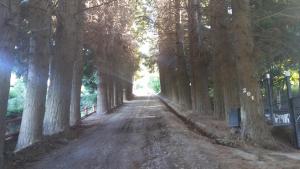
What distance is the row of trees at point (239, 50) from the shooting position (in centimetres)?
1351

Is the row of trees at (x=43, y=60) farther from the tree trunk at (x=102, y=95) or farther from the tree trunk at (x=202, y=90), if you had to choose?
the tree trunk at (x=102, y=95)

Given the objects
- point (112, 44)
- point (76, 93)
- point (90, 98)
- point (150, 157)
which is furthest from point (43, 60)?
point (90, 98)

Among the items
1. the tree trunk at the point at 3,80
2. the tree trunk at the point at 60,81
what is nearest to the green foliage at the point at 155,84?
the tree trunk at the point at 60,81

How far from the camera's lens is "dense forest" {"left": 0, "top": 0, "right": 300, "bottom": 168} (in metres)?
13.4

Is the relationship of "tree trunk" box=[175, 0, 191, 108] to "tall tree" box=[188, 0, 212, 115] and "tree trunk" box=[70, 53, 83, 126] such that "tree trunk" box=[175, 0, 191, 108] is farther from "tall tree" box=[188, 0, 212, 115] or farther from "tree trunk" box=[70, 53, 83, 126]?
"tree trunk" box=[70, 53, 83, 126]

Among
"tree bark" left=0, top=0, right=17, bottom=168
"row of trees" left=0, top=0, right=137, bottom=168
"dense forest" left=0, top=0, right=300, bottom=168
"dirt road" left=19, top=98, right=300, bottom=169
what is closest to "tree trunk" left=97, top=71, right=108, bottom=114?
"dense forest" left=0, top=0, right=300, bottom=168

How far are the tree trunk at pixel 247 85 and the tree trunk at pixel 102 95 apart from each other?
20.0 meters

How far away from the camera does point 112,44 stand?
33281mm

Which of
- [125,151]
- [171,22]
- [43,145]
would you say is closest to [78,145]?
[43,145]

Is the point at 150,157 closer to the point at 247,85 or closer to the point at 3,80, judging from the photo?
the point at 3,80

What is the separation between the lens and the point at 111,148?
12.9 meters

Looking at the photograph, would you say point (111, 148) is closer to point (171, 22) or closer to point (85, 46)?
point (85, 46)

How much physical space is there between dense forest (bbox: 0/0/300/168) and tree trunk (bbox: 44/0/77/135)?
1.6 inches

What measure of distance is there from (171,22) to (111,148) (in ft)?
70.7
